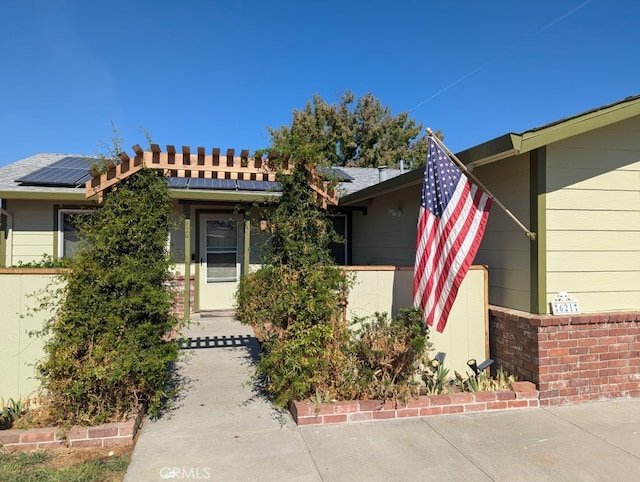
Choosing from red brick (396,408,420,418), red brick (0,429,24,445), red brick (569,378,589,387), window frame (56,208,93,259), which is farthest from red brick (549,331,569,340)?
window frame (56,208,93,259)

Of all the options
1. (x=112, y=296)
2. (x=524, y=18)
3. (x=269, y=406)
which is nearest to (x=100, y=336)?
(x=112, y=296)

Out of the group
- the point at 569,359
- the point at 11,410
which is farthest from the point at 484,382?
the point at 11,410

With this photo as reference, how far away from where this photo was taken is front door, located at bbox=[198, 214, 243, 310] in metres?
9.71

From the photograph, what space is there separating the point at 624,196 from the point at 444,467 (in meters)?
3.64

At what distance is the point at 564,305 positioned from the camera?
4301 mm

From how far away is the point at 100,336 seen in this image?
3.68 metres

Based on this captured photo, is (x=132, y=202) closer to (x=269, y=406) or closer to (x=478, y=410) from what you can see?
(x=269, y=406)

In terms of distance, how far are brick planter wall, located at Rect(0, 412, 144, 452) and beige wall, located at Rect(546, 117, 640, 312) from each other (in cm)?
430

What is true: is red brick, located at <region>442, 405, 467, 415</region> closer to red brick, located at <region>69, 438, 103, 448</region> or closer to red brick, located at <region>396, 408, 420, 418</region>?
red brick, located at <region>396, 408, 420, 418</region>

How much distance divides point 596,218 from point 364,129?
24887 mm

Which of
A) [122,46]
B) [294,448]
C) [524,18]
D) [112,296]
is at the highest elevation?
[524,18]

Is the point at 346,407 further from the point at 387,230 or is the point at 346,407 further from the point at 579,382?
the point at 387,230

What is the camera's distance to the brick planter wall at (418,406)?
3828 mm

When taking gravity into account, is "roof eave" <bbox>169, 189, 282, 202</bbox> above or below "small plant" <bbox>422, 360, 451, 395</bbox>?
above
